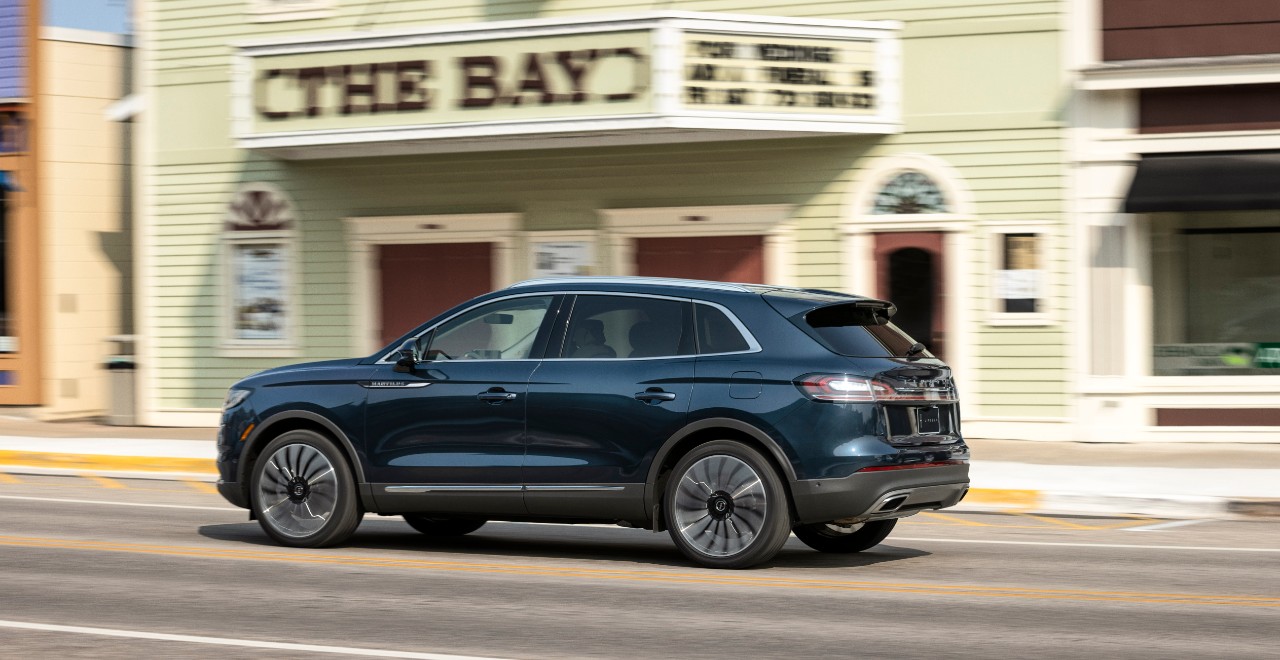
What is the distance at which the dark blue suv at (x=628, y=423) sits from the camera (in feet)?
30.3

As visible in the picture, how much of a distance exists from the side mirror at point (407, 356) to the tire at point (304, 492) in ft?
2.30

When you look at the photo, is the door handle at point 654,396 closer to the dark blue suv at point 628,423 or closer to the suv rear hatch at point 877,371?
the dark blue suv at point 628,423

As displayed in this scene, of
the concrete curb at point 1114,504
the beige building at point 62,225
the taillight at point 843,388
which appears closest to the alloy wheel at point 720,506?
the taillight at point 843,388

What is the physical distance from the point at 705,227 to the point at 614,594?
11.3m

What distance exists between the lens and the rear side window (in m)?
9.54

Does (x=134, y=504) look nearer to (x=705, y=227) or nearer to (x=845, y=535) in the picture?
(x=845, y=535)

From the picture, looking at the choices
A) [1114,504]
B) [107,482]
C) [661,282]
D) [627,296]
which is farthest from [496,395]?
[107,482]

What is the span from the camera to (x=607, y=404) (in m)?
9.64

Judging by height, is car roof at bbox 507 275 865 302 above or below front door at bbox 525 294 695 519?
above

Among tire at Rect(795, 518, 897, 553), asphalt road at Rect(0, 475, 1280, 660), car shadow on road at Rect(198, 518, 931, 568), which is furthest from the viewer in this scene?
tire at Rect(795, 518, 897, 553)

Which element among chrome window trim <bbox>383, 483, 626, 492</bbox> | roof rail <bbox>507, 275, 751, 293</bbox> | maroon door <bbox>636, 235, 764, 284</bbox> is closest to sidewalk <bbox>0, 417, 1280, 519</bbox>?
maroon door <bbox>636, 235, 764, 284</bbox>

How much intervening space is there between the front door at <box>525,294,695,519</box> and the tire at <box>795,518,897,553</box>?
1.47 metres

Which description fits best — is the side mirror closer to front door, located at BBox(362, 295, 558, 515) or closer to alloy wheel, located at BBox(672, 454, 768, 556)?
front door, located at BBox(362, 295, 558, 515)

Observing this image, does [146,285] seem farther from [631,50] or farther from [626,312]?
[626,312]
